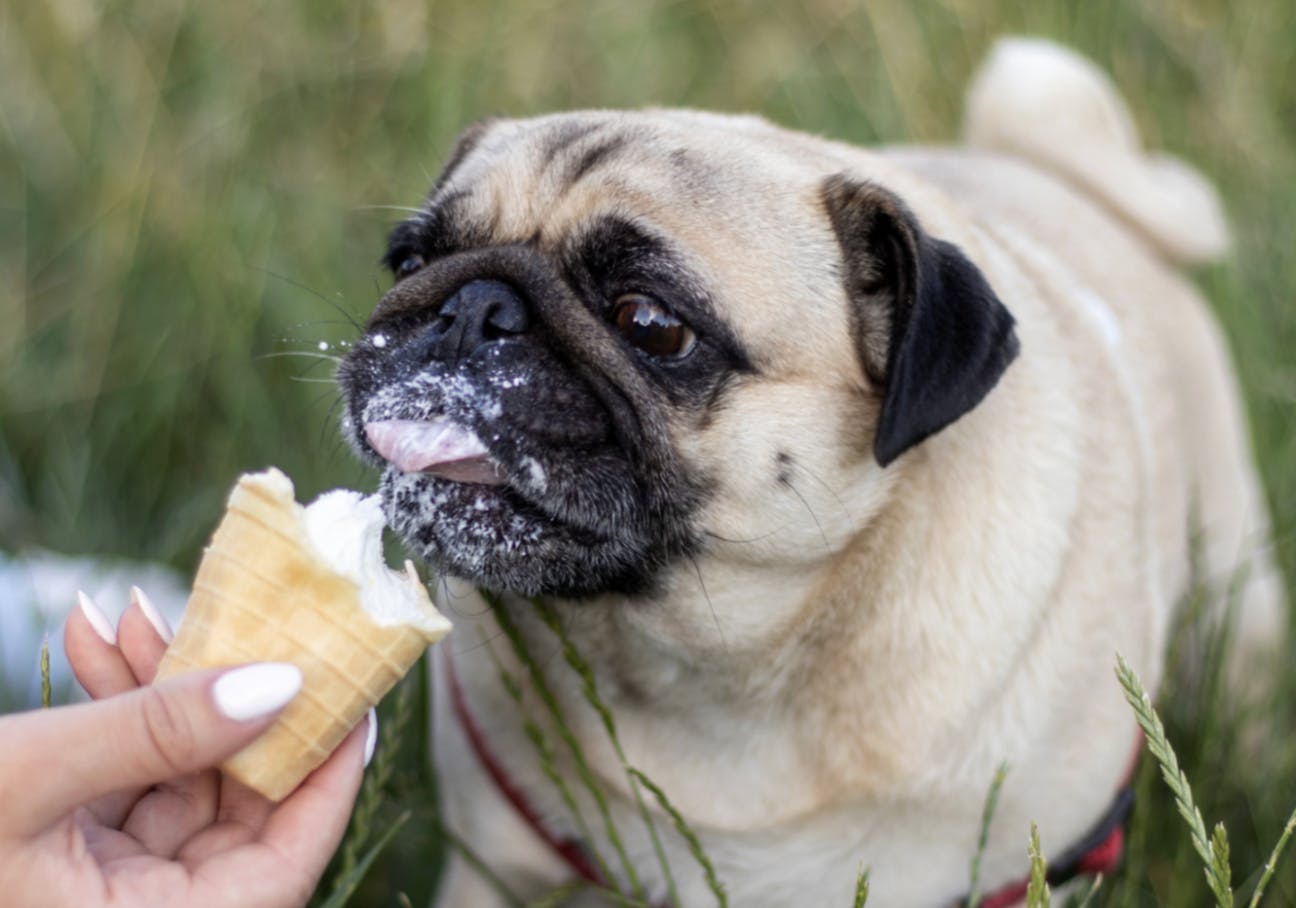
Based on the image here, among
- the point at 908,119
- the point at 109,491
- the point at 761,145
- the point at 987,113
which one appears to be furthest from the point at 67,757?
the point at 908,119

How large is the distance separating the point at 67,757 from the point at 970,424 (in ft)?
5.02

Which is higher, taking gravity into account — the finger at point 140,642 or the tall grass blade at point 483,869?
the finger at point 140,642

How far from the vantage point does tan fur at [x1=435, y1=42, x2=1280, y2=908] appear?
2.14 m

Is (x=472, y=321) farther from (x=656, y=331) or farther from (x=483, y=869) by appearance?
(x=483, y=869)

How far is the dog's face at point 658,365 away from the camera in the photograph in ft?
6.42

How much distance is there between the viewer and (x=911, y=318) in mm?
2074

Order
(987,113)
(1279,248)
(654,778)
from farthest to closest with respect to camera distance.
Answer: (1279,248)
(987,113)
(654,778)

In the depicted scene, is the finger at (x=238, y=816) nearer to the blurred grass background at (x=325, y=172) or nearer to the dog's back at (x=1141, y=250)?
the blurred grass background at (x=325, y=172)

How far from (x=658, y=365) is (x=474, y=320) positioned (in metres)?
0.29

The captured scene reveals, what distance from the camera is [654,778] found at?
245cm

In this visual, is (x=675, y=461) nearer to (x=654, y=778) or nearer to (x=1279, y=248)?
(x=654, y=778)

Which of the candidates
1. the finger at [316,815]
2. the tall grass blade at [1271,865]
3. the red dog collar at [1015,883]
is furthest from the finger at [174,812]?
the tall grass blade at [1271,865]

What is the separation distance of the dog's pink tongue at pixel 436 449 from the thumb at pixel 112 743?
495 mm

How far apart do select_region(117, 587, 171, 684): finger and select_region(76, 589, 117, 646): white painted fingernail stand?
13 mm
